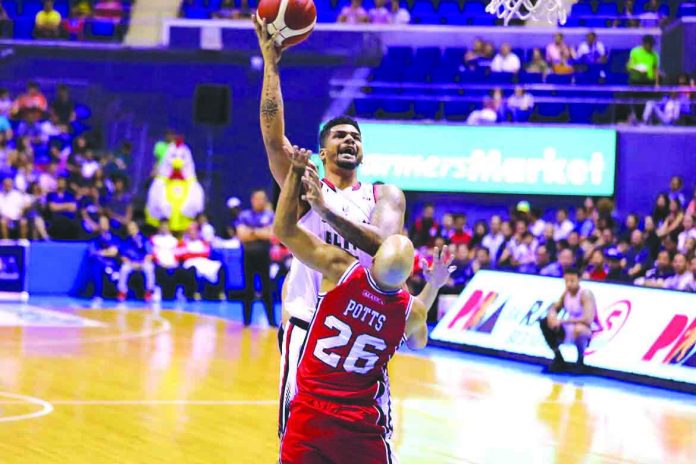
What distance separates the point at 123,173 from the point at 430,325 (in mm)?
8344

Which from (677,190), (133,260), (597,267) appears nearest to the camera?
(597,267)

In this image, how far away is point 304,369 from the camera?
521 cm

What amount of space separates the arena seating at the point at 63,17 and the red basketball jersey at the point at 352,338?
68.9 ft

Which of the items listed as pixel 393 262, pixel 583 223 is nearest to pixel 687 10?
pixel 583 223

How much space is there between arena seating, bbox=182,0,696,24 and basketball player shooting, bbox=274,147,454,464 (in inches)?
756

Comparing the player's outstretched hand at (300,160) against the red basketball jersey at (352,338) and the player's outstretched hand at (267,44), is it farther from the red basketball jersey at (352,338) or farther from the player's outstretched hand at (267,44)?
the player's outstretched hand at (267,44)

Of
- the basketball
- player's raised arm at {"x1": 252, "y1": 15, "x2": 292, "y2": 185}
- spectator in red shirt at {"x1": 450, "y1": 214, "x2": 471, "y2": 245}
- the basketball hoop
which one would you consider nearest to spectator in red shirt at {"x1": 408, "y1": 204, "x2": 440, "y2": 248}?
spectator in red shirt at {"x1": 450, "y1": 214, "x2": 471, "y2": 245}

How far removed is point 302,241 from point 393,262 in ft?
1.77

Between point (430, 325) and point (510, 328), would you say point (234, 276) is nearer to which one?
point (430, 325)

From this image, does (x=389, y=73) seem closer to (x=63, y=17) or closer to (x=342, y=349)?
(x=63, y=17)

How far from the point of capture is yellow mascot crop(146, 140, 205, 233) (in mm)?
22703

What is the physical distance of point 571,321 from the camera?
13586mm

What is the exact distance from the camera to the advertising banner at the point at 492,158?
68.6ft

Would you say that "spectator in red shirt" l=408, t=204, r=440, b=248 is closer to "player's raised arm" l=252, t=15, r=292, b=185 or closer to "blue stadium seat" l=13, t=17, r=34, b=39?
"blue stadium seat" l=13, t=17, r=34, b=39
